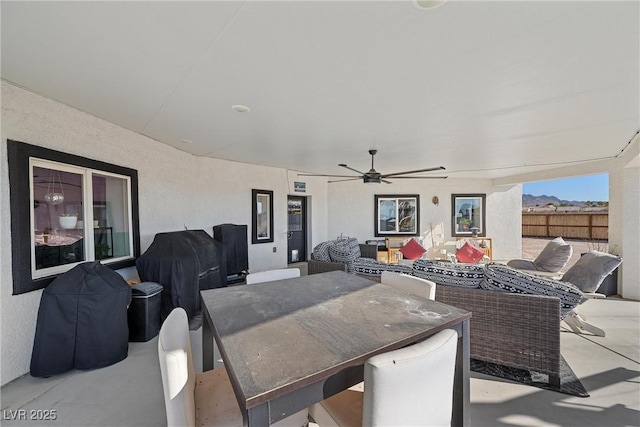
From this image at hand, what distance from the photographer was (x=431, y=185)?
843 cm

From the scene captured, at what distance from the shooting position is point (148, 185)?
163 inches

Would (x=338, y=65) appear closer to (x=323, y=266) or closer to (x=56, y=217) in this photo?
(x=323, y=266)

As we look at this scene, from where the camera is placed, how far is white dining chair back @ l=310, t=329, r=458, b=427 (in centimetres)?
93

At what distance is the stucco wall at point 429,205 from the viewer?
8281mm

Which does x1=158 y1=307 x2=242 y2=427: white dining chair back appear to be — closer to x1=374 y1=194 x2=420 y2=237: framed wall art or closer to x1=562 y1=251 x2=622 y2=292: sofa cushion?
x1=562 y1=251 x2=622 y2=292: sofa cushion

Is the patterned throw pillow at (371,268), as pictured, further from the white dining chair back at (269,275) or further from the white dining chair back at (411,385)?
the white dining chair back at (411,385)

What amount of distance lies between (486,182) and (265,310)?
29.0 feet

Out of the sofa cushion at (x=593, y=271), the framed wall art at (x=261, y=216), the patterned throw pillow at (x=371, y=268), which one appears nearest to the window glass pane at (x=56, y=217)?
the patterned throw pillow at (x=371, y=268)

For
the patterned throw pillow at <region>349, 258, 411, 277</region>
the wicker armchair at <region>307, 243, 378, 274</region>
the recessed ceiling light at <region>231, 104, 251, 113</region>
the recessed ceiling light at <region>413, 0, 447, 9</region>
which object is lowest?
the wicker armchair at <region>307, 243, 378, 274</region>

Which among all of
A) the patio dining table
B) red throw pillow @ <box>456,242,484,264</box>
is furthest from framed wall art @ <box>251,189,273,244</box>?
the patio dining table

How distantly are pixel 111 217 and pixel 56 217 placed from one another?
30.5 inches

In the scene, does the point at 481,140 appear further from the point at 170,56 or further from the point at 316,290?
the point at 170,56

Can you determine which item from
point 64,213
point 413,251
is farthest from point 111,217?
point 413,251

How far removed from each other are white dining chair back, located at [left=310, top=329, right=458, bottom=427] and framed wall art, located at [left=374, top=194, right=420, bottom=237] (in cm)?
742
